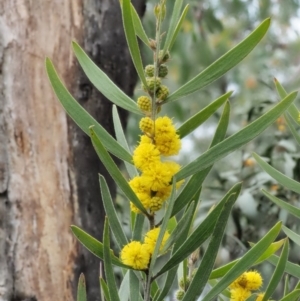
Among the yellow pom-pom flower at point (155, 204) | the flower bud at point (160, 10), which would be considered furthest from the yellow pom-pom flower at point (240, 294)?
the flower bud at point (160, 10)

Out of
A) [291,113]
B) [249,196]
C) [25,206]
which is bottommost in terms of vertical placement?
[249,196]

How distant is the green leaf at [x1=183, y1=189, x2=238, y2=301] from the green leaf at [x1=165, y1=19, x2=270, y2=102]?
0.10 meters

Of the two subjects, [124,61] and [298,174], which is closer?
[124,61]

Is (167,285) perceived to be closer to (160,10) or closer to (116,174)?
(116,174)

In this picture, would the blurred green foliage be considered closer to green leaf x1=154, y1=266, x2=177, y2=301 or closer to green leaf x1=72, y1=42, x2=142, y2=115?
green leaf x1=72, y1=42, x2=142, y2=115

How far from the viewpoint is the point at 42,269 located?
3.59 ft

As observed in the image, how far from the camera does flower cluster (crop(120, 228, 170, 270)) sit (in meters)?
0.45

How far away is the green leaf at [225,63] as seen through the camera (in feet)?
1.50

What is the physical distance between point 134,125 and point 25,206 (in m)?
1.43

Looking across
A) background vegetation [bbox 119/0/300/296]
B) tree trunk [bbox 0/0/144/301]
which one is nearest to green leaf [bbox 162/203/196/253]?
background vegetation [bbox 119/0/300/296]

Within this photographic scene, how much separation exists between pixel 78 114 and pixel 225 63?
0.12 metres

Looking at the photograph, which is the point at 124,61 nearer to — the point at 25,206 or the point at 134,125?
the point at 25,206

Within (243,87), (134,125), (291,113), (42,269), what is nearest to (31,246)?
(42,269)

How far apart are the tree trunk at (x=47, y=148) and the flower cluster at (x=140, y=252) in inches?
25.0
